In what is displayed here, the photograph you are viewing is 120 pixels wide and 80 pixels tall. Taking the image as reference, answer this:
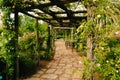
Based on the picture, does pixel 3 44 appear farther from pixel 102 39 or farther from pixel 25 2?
pixel 102 39

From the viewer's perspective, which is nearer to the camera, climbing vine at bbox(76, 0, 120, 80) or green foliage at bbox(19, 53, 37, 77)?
climbing vine at bbox(76, 0, 120, 80)

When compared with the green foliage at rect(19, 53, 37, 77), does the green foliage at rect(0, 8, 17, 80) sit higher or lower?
higher

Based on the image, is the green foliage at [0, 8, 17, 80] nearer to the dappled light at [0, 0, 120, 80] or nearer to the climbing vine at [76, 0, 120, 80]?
the dappled light at [0, 0, 120, 80]

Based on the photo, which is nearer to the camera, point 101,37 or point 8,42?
point 101,37

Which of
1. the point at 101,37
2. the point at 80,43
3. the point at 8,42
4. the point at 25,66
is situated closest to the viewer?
the point at 101,37

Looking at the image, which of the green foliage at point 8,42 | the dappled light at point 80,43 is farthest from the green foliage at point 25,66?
the green foliage at point 8,42

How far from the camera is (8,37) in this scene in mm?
6020

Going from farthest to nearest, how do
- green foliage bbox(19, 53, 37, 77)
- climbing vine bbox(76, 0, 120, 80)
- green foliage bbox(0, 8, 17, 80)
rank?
green foliage bbox(19, 53, 37, 77) → green foliage bbox(0, 8, 17, 80) → climbing vine bbox(76, 0, 120, 80)

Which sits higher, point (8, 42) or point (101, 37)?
point (101, 37)

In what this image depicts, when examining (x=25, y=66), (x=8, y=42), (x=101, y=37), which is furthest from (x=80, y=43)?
(x=25, y=66)

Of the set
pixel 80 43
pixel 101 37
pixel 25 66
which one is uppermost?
pixel 101 37

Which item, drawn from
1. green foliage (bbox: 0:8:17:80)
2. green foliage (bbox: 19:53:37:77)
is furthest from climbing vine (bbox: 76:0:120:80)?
green foliage (bbox: 19:53:37:77)

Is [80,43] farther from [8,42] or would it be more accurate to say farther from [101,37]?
[8,42]

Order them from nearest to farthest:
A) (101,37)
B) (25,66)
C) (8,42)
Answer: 1. (101,37)
2. (8,42)
3. (25,66)
